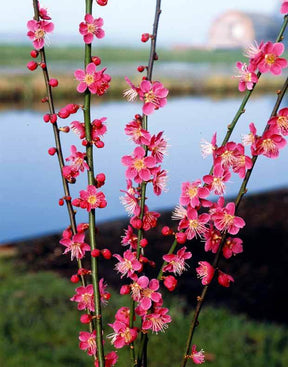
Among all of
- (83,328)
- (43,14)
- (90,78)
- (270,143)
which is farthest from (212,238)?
(83,328)

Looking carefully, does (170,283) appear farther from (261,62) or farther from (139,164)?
(261,62)

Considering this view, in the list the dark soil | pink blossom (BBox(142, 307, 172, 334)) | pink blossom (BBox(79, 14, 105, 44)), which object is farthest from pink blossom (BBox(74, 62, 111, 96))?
the dark soil

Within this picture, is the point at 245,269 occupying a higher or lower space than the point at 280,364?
higher

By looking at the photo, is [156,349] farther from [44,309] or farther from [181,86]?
[181,86]

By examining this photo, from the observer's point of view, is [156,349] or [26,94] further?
[26,94]

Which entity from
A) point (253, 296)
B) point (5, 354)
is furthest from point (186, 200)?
point (253, 296)

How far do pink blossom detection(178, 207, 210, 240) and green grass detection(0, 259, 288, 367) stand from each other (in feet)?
5.53

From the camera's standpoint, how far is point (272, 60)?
626 mm

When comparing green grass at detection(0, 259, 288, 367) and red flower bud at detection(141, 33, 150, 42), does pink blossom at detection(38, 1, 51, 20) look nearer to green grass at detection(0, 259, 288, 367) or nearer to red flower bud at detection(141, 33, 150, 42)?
red flower bud at detection(141, 33, 150, 42)

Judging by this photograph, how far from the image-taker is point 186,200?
637mm

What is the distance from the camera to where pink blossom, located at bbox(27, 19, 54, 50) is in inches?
26.6

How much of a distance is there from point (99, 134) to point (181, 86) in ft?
28.9

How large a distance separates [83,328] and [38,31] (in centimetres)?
208

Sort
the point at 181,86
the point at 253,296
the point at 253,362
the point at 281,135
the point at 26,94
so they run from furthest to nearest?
the point at 181,86
the point at 26,94
the point at 253,296
the point at 253,362
the point at 281,135
